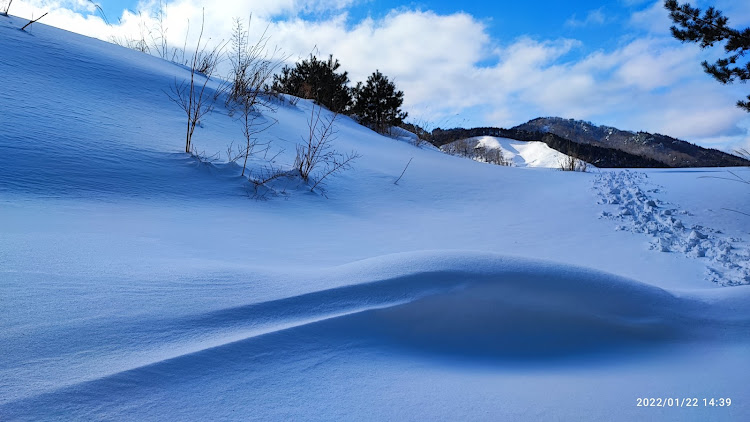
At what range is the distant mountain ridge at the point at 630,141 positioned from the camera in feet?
94.4

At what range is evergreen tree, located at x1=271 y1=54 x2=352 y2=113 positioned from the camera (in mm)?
10844

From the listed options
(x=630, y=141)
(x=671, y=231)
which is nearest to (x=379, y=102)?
(x=671, y=231)

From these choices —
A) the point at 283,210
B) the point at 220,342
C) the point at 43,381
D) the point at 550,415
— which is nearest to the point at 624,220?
the point at 283,210

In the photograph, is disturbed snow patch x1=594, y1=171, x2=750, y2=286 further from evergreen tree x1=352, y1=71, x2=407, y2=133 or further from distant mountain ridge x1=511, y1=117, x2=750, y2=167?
distant mountain ridge x1=511, y1=117, x2=750, y2=167

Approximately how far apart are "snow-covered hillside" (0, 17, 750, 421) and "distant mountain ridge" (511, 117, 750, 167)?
2611 cm

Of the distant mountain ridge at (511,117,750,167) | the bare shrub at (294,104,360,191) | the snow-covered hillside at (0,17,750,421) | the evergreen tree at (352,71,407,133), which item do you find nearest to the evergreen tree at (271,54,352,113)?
the evergreen tree at (352,71,407,133)

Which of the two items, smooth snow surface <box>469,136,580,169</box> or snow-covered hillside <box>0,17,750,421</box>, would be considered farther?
smooth snow surface <box>469,136,580,169</box>

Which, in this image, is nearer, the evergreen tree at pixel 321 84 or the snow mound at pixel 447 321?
the snow mound at pixel 447 321

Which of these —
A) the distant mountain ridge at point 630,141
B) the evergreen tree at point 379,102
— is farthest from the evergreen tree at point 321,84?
the distant mountain ridge at point 630,141

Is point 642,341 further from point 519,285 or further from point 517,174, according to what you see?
point 517,174

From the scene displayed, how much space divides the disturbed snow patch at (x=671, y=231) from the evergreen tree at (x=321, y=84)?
7.64 meters

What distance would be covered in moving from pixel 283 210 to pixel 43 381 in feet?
7.81

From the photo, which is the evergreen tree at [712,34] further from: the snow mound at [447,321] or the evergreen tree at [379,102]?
the evergreen tree at [379,102]

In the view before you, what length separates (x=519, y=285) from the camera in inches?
56.9
